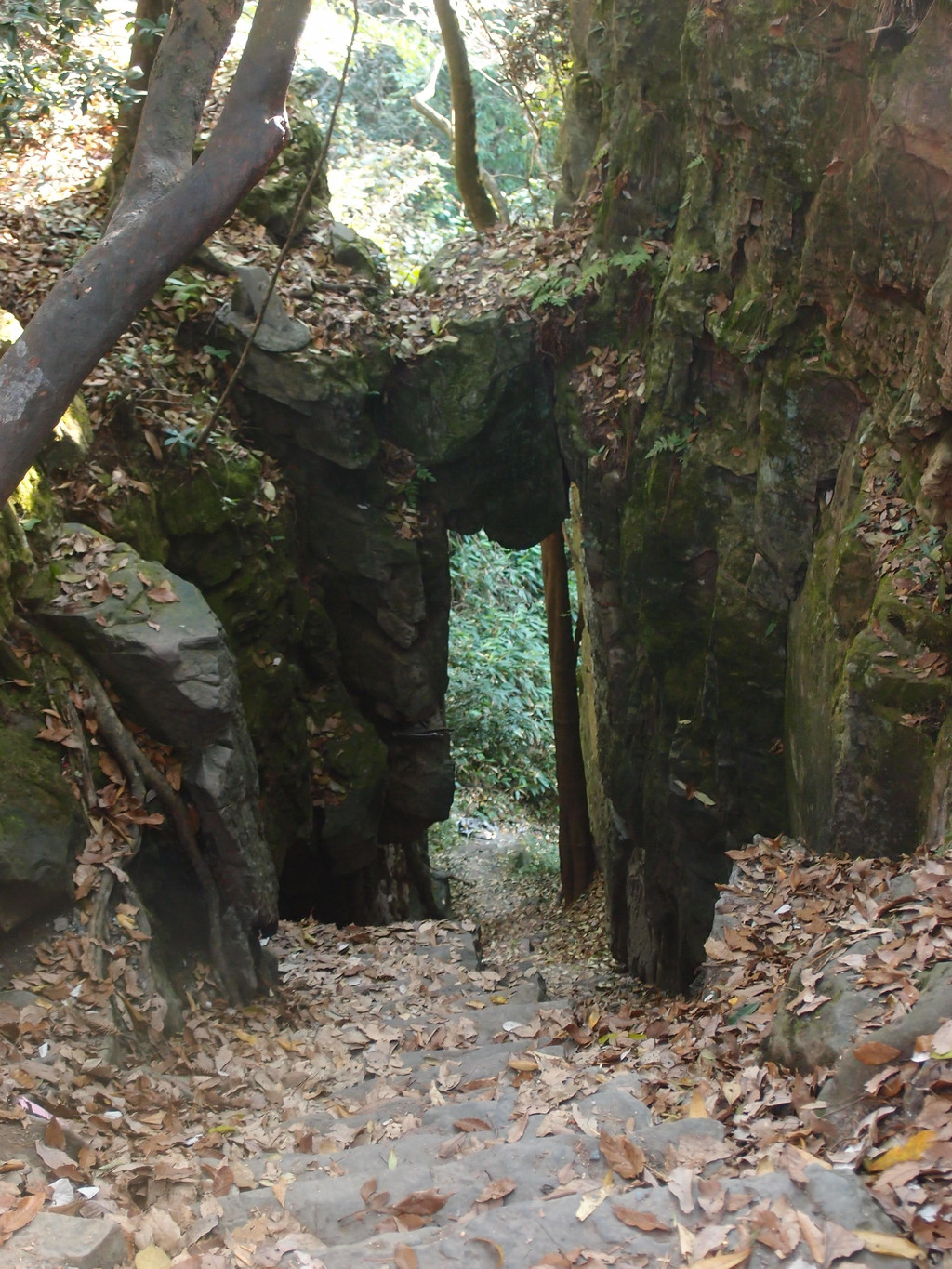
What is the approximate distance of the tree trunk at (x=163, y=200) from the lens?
3.77m

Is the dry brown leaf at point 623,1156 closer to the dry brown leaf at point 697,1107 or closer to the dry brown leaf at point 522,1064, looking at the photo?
the dry brown leaf at point 697,1107

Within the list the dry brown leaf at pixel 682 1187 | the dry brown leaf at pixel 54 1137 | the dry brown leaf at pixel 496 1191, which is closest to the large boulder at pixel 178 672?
the dry brown leaf at pixel 54 1137

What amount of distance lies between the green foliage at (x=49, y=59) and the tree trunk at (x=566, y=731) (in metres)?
6.86

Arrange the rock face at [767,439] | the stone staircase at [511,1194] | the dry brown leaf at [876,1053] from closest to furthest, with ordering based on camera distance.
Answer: the stone staircase at [511,1194] < the dry brown leaf at [876,1053] < the rock face at [767,439]

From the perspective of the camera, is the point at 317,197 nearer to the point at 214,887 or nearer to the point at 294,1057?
the point at 214,887

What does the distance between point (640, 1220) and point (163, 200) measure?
4.18m

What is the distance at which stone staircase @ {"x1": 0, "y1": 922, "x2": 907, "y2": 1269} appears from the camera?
83.9 inches

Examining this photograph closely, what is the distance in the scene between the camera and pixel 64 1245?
226 cm

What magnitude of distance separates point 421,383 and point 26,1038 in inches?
278

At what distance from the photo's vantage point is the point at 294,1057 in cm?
489

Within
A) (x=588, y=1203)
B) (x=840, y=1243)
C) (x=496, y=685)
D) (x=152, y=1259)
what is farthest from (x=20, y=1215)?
(x=496, y=685)

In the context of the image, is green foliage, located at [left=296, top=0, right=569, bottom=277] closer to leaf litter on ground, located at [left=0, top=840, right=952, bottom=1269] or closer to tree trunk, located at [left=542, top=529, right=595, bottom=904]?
tree trunk, located at [left=542, top=529, right=595, bottom=904]

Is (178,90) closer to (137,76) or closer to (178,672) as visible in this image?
(137,76)

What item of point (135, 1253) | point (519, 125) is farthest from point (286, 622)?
point (519, 125)
